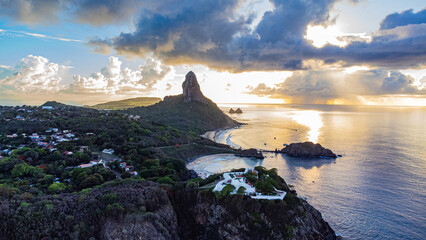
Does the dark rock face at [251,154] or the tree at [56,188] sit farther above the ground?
the tree at [56,188]

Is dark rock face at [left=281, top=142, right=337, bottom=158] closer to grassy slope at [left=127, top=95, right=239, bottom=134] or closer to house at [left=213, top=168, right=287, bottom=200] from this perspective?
house at [left=213, top=168, right=287, bottom=200]

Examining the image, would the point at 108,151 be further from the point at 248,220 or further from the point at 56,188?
the point at 248,220

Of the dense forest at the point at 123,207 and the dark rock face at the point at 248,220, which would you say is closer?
the dense forest at the point at 123,207

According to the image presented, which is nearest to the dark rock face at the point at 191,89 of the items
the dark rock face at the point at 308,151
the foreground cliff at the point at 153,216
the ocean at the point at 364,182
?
the ocean at the point at 364,182

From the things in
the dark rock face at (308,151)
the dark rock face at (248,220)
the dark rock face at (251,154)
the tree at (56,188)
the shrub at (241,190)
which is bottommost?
the dark rock face at (251,154)

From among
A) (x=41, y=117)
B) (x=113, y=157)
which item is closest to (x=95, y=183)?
(x=113, y=157)

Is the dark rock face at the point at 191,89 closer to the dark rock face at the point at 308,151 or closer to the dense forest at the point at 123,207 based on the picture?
the dark rock face at the point at 308,151
